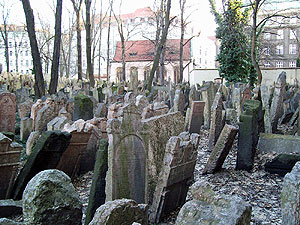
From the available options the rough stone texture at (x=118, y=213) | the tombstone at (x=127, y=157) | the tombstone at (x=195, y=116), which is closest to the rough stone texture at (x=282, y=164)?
the tombstone at (x=127, y=157)

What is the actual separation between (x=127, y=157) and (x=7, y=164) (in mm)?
1995

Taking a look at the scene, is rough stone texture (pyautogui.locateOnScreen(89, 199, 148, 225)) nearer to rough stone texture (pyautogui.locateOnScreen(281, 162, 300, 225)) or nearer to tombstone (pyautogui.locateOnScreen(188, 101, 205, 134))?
rough stone texture (pyautogui.locateOnScreen(281, 162, 300, 225))

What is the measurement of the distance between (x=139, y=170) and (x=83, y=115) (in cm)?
470

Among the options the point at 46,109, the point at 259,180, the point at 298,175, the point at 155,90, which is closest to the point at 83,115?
the point at 46,109

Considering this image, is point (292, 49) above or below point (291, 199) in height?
above

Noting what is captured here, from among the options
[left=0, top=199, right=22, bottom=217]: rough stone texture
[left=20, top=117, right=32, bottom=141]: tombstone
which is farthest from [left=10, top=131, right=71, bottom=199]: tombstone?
[left=20, top=117, right=32, bottom=141]: tombstone

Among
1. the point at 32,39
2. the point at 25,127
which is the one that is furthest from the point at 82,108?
the point at 32,39

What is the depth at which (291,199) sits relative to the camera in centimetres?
313

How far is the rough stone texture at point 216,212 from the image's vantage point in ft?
7.97

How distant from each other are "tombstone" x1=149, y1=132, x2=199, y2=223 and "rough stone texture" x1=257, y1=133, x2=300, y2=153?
301 cm

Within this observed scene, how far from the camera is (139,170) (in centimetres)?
514

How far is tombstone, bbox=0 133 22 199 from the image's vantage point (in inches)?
218

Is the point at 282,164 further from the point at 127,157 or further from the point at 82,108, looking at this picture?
the point at 82,108

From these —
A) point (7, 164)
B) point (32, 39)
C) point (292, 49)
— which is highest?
point (292, 49)
